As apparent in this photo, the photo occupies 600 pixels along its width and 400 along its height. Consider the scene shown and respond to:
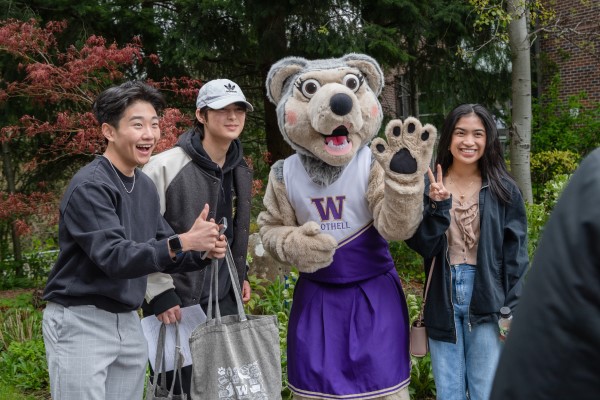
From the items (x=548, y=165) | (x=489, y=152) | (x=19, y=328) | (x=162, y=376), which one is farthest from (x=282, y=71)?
(x=548, y=165)

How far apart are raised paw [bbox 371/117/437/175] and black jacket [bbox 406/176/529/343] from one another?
23 cm

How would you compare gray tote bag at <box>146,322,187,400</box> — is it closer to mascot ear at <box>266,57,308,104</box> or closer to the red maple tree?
mascot ear at <box>266,57,308,104</box>

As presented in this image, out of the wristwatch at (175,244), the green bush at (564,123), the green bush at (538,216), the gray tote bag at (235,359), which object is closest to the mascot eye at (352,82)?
the gray tote bag at (235,359)

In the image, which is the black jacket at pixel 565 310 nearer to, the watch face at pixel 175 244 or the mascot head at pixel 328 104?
the watch face at pixel 175 244

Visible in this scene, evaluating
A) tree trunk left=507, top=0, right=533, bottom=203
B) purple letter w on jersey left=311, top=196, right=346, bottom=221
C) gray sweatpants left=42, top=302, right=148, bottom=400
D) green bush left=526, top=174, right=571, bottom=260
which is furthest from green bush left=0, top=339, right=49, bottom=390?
tree trunk left=507, top=0, right=533, bottom=203

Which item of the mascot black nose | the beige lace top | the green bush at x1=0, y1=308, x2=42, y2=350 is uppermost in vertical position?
the mascot black nose

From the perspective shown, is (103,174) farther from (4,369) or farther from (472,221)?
(4,369)

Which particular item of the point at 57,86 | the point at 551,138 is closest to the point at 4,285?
the point at 57,86

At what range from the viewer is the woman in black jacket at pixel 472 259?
284 cm

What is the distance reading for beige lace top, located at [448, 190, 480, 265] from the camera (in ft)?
9.61

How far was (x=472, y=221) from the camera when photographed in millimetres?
2945

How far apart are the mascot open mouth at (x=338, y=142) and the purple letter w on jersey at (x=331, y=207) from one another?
0.72ft

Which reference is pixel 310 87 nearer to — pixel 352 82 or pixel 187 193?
pixel 352 82

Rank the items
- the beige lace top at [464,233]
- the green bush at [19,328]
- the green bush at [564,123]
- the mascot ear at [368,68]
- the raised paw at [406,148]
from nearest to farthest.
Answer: the raised paw at [406,148] → the beige lace top at [464,233] → the mascot ear at [368,68] → the green bush at [19,328] → the green bush at [564,123]
